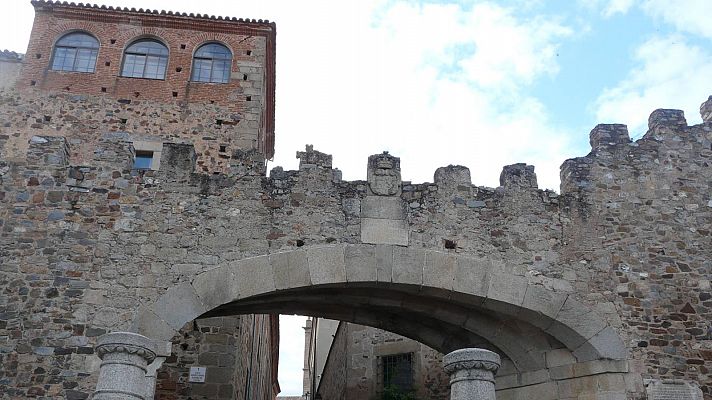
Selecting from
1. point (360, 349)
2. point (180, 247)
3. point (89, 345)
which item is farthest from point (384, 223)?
point (360, 349)

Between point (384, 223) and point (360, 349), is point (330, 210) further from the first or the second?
point (360, 349)

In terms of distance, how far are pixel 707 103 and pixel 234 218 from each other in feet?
24.8

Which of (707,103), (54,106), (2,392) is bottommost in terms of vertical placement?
(2,392)

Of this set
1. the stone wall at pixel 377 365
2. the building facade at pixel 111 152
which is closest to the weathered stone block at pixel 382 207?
the building facade at pixel 111 152

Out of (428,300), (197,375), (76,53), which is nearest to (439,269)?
(428,300)

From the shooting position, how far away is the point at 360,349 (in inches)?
534

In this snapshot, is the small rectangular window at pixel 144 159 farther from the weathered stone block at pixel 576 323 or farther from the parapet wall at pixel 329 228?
the weathered stone block at pixel 576 323

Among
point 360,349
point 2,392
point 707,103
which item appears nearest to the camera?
point 2,392

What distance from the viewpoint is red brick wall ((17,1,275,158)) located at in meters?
14.4

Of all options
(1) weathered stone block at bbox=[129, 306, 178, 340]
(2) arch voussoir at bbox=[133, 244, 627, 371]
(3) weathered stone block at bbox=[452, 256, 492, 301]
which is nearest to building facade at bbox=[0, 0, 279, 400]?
(1) weathered stone block at bbox=[129, 306, 178, 340]

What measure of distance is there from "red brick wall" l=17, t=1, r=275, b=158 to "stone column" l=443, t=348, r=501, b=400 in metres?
9.36

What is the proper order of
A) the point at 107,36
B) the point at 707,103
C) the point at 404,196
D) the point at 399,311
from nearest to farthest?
the point at 404,196 < the point at 399,311 < the point at 707,103 < the point at 107,36

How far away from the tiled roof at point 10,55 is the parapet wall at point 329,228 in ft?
23.3

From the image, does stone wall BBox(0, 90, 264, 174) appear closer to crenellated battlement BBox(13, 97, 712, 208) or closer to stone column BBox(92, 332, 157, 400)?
crenellated battlement BBox(13, 97, 712, 208)
